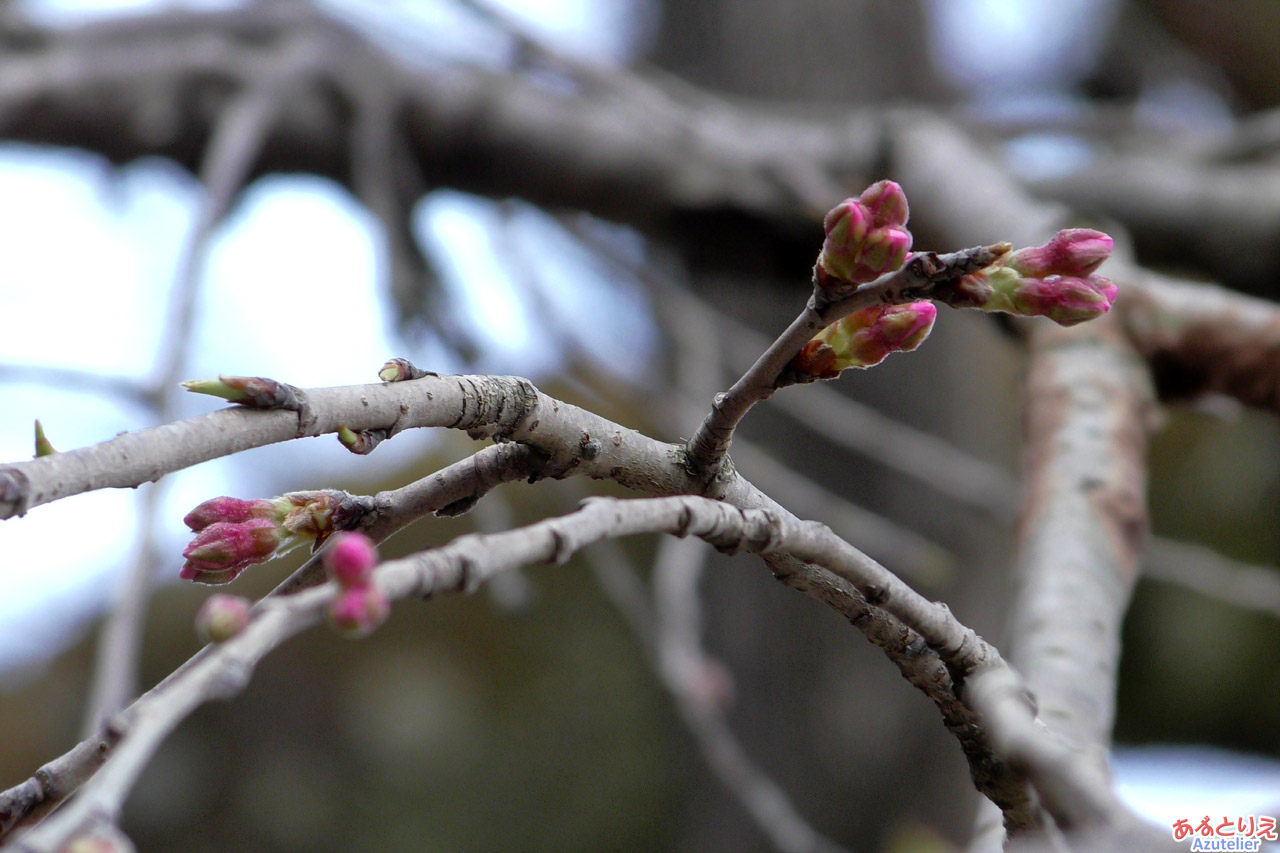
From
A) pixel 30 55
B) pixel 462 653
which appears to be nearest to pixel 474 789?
pixel 462 653

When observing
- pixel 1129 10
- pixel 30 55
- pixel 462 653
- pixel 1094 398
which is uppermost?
pixel 1129 10

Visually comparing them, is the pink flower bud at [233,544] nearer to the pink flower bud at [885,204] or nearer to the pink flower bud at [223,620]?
the pink flower bud at [223,620]

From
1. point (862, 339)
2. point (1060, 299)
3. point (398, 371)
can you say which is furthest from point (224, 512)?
point (1060, 299)

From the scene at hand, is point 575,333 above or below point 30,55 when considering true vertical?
below

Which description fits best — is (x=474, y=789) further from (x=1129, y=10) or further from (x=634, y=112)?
(x=1129, y=10)

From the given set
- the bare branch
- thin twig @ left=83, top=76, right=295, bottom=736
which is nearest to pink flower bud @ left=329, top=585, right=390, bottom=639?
thin twig @ left=83, top=76, right=295, bottom=736

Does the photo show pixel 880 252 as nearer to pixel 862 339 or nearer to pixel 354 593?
pixel 862 339

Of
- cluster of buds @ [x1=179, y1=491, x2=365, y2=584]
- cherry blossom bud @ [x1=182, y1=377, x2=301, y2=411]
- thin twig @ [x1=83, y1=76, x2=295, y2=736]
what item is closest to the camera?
cherry blossom bud @ [x1=182, y1=377, x2=301, y2=411]

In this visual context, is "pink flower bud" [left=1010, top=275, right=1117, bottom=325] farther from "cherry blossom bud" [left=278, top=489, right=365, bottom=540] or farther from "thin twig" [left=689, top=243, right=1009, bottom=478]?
"cherry blossom bud" [left=278, top=489, right=365, bottom=540]

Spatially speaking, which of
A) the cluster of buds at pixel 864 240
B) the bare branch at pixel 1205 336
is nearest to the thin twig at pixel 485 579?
the cluster of buds at pixel 864 240
